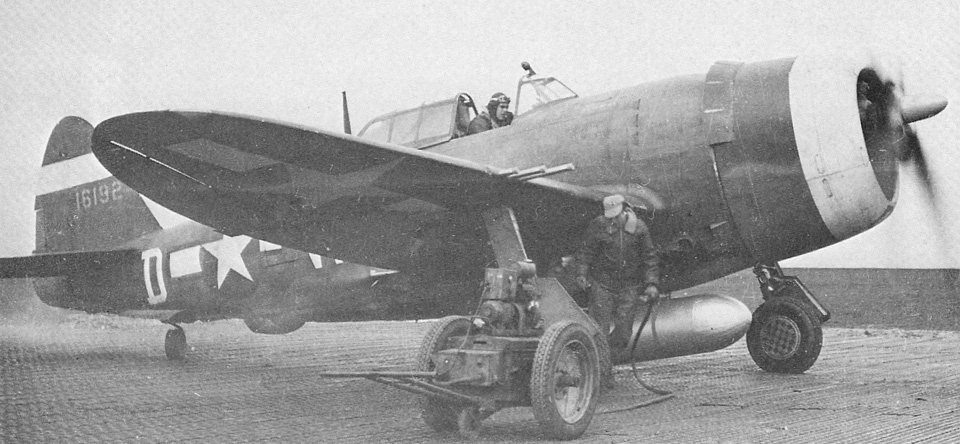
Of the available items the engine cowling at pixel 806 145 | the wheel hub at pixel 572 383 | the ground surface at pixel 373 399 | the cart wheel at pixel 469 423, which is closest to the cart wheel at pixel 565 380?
the wheel hub at pixel 572 383

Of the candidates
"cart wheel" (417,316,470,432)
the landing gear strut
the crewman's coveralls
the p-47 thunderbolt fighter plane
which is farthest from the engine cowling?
the landing gear strut

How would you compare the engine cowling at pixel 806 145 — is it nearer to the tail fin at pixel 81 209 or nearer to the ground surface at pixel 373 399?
the ground surface at pixel 373 399

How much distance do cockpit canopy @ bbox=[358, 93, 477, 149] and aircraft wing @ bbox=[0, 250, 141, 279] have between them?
4059mm

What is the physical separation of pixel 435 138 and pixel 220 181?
2.49 metres

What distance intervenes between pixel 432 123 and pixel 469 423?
3670 millimetres

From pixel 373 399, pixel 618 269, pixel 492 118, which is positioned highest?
pixel 492 118

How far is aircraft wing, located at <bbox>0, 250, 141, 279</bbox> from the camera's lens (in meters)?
8.84

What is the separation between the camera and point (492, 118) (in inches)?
290

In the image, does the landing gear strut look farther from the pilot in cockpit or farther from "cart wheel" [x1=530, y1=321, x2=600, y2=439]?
"cart wheel" [x1=530, y1=321, x2=600, y2=439]

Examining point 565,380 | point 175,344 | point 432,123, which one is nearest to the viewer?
point 565,380

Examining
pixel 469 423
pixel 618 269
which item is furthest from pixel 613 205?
pixel 469 423

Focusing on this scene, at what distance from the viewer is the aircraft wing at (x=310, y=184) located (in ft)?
14.7

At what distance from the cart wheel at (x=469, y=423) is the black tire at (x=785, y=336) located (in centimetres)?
371

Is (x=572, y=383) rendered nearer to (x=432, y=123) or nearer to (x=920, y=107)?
(x=432, y=123)
